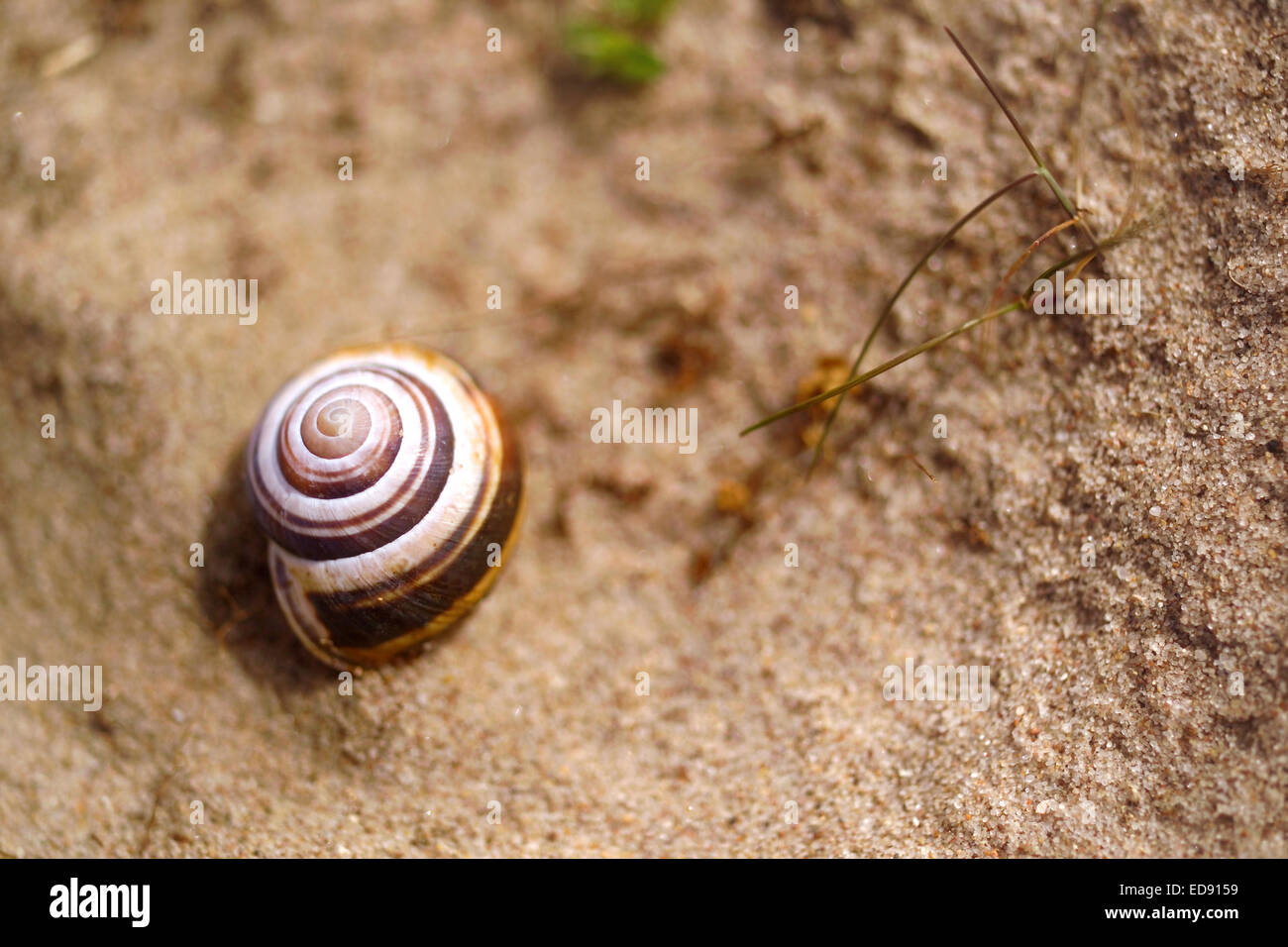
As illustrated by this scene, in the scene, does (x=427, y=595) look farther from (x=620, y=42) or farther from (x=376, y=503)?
(x=620, y=42)

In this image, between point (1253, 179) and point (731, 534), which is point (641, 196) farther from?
point (1253, 179)

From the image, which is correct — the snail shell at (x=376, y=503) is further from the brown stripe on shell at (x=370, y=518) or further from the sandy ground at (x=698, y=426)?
the sandy ground at (x=698, y=426)

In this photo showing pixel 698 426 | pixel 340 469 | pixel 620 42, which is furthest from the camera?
pixel 620 42

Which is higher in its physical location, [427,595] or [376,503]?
[376,503]

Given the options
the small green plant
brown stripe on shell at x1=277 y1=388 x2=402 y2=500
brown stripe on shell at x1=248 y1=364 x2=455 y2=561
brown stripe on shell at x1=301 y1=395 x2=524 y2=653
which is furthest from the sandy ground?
brown stripe on shell at x1=277 y1=388 x2=402 y2=500

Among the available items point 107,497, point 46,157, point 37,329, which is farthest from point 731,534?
point 46,157

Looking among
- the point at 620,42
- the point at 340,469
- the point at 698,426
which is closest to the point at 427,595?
the point at 340,469

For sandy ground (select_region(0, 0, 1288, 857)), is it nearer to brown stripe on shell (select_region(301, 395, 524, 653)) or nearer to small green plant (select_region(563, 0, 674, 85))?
small green plant (select_region(563, 0, 674, 85))
